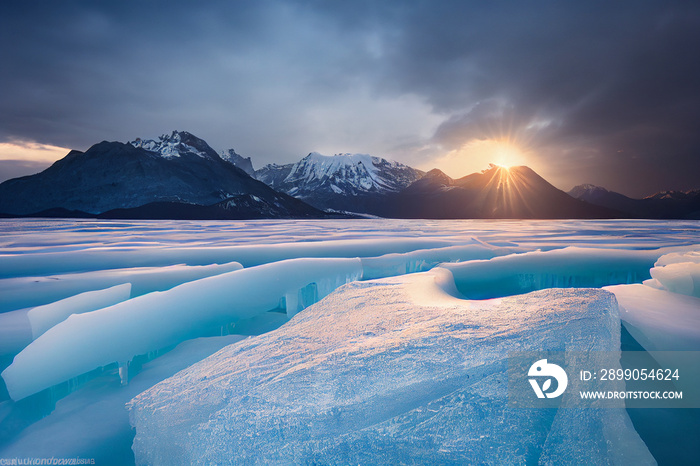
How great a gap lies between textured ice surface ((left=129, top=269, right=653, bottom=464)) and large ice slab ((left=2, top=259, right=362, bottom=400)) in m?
0.98

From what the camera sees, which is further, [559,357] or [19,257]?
[19,257]

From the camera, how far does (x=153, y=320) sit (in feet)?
10.9

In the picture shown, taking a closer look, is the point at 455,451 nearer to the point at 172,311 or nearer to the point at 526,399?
the point at 526,399

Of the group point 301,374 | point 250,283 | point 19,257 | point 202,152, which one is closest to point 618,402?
point 301,374

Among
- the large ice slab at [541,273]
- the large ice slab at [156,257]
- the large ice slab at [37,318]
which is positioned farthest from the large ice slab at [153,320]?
the large ice slab at [541,273]

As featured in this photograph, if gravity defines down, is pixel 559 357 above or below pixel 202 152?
below

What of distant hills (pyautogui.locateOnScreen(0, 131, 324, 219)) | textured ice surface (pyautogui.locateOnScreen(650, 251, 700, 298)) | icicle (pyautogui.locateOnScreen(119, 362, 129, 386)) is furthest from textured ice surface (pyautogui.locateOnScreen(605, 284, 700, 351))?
distant hills (pyautogui.locateOnScreen(0, 131, 324, 219))

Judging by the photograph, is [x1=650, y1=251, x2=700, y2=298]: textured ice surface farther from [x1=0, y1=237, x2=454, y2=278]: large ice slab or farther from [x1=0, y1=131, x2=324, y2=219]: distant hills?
[x1=0, y1=131, x2=324, y2=219]: distant hills

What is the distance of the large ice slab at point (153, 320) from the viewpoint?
8.48ft

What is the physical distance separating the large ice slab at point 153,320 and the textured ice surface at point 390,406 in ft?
3.21

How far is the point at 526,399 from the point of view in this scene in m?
1.79

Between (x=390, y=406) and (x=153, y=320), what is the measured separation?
2.80 metres

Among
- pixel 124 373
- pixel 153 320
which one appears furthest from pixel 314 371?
pixel 153 320

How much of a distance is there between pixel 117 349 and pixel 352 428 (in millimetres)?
2548
